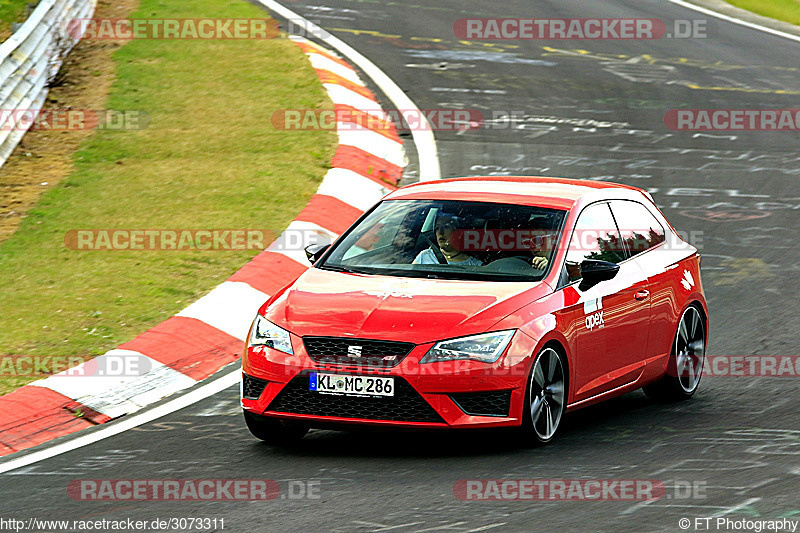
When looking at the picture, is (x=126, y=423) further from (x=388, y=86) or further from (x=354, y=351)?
(x=388, y=86)

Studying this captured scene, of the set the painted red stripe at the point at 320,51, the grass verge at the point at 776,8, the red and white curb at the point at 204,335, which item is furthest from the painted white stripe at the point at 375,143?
the grass verge at the point at 776,8

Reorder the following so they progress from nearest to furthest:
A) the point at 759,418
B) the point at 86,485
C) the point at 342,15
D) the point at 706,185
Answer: the point at 86,485, the point at 759,418, the point at 706,185, the point at 342,15

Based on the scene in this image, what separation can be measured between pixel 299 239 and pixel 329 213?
85 cm

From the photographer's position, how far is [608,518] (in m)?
5.64

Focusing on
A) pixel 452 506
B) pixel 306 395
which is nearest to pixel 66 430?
pixel 306 395

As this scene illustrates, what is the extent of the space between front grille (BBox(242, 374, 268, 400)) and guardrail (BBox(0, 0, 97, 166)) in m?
7.58

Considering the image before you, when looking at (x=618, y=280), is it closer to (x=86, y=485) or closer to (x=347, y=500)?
(x=347, y=500)

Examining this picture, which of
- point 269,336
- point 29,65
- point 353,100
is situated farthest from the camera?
point 353,100

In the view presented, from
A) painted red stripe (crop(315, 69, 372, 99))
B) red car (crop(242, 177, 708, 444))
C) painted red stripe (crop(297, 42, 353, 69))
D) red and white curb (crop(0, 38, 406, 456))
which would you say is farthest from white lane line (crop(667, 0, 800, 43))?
red car (crop(242, 177, 708, 444))

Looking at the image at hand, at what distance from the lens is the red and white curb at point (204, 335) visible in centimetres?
789

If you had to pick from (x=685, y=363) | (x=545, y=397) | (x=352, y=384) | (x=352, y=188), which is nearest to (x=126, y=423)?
(x=352, y=384)

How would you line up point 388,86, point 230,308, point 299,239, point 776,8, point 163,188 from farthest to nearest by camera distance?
point 776,8 → point 388,86 → point 163,188 → point 299,239 → point 230,308

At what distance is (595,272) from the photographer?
7332mm

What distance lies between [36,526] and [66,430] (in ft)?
6.31
